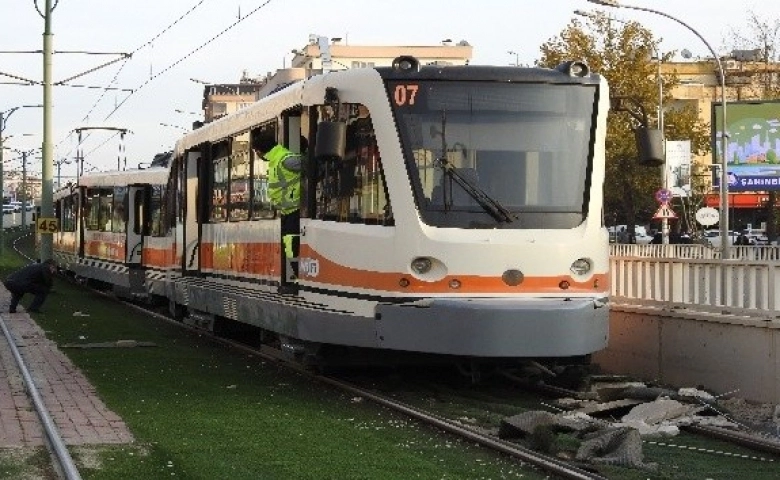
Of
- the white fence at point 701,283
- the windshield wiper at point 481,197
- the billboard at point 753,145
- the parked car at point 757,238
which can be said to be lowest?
the parked car at point 757,238

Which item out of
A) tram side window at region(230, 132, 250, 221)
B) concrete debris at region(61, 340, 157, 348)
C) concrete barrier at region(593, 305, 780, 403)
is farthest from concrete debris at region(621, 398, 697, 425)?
concrete debris at region(61, 340, 157, 348)

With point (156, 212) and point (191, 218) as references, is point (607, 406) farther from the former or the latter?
point (156, 212)

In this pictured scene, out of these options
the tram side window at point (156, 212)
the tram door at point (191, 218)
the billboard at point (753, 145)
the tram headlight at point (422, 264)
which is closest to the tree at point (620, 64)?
the billboard at point (753, 145)

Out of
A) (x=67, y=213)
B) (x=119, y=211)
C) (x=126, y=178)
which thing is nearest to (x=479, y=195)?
(x=126, y=178)

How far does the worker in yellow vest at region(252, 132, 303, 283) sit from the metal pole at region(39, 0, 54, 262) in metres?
21.5

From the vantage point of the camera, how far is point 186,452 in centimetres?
1163

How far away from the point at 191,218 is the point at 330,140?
8817 mm

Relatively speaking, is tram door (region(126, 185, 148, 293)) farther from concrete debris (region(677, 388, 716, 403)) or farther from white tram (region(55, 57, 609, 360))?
concrete debris (region(677, 388, 716, 403))

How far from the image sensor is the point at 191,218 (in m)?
23.9

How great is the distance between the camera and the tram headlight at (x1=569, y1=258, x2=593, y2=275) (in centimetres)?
1527

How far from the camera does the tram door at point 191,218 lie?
23.5 meters

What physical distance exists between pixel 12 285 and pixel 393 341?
1740 centimetres

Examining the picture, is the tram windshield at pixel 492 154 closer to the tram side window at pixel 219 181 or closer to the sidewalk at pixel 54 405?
the sidewalk at pixel 54 405

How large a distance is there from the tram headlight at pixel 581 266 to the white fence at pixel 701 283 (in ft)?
5.72
